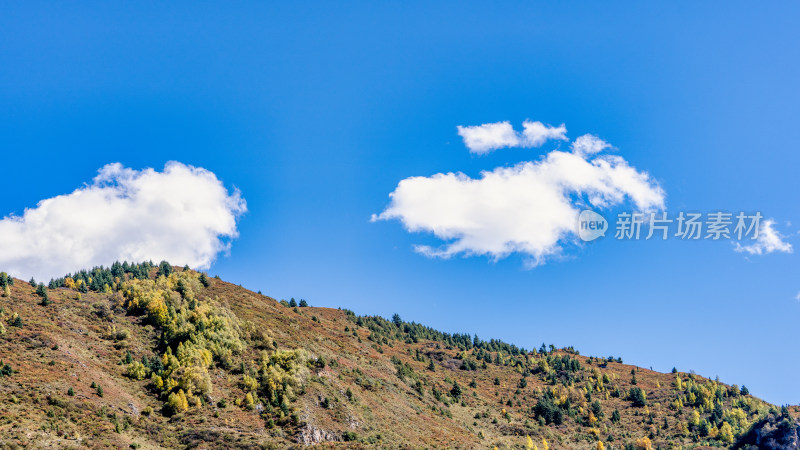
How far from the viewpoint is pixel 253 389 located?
79688 mm

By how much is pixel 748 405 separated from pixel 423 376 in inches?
3476

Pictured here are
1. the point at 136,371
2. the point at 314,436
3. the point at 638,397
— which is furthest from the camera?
the point at 638,397

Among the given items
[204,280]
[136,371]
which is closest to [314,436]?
[136,371]

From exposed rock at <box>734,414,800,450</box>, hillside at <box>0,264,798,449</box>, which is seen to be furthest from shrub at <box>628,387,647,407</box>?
exposed rock at <box>734,414,800,450</box>

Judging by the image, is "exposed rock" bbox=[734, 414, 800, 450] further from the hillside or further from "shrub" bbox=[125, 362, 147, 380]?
"shrub" bbox=[125, 362, 147, 380]

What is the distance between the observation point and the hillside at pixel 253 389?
6444cm

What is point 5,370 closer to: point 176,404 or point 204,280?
point 176,404

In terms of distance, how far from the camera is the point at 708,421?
5221 inches

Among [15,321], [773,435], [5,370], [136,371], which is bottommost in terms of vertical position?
[5,370]

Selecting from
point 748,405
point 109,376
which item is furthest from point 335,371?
point 748,405

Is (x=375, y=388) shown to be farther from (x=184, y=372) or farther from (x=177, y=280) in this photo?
(x=177, y=280)

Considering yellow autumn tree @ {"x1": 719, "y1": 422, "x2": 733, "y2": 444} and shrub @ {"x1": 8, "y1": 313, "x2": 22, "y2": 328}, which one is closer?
shrub @ {"x1": 8, "y1": 313, "x2": 22, "y2": 328}

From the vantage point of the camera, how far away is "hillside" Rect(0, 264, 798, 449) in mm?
64438

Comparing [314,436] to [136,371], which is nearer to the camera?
[314,436]
